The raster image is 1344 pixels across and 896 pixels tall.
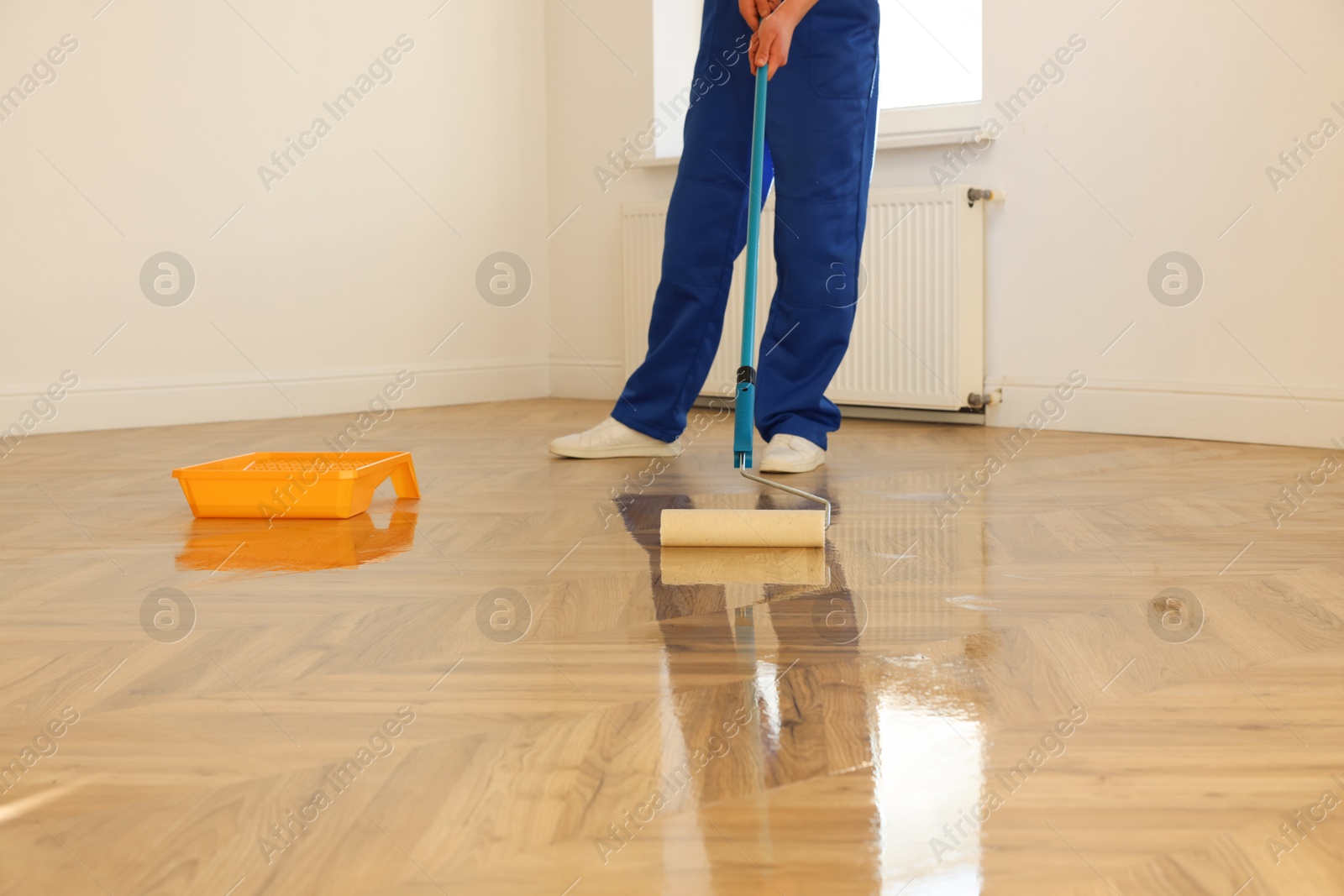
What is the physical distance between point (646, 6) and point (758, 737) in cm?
315

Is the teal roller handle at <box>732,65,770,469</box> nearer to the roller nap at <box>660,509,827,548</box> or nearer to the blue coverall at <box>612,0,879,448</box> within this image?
the blue coverall at <box>612,0,879,448</box>

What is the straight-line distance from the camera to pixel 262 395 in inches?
134

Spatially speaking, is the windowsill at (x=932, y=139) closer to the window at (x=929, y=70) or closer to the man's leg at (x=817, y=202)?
the window at (x=929, y=70)

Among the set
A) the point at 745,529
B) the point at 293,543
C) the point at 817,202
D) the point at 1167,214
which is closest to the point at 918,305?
the point at 1167,214

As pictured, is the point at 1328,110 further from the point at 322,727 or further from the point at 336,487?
the point at 322,727

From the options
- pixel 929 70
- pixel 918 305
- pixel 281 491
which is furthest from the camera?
pixel 929 70

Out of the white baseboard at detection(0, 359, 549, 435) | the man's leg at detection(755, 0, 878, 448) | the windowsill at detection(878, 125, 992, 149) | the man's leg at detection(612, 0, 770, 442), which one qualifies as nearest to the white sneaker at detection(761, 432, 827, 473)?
the man's leg at detection(755, 0, 878, 448)

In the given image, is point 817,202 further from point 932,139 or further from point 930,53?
point 930,53

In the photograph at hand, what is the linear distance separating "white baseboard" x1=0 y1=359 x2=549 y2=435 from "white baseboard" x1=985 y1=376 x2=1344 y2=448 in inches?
61.8

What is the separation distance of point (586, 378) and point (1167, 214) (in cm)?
184

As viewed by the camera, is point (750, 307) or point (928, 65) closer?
point (750, 307)

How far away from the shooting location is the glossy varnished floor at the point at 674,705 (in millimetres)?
704

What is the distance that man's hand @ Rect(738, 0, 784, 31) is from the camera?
2.18m

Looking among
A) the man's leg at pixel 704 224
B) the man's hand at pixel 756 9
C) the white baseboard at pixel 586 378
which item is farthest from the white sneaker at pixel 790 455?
the white baseboard at pixel 586 378
